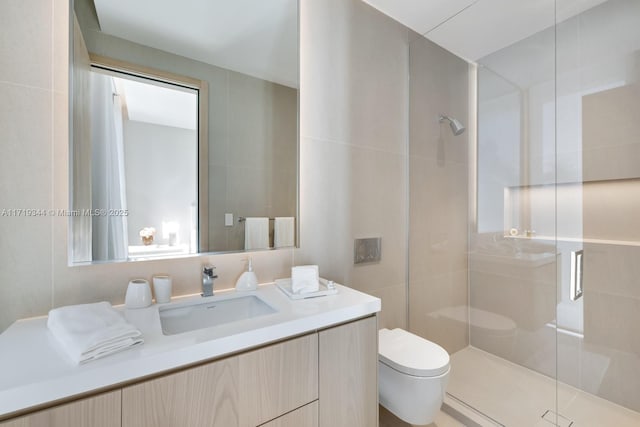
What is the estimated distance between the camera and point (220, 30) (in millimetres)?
1302

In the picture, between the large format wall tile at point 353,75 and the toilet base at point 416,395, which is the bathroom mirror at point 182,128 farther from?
the toilet base at point 416,395

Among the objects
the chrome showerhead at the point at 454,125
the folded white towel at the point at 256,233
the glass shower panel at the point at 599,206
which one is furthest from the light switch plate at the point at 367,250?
the glass shower panel at the point at 599,206

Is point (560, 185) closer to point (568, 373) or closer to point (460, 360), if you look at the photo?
point (568, 373)

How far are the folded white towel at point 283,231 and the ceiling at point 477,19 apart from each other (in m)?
1.38

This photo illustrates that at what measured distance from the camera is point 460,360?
1986 millimetres

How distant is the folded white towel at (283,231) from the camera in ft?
4.75

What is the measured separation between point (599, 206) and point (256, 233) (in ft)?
6.05

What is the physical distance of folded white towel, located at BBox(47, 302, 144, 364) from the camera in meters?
0.69

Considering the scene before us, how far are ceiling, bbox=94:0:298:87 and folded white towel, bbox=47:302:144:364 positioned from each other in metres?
0.98

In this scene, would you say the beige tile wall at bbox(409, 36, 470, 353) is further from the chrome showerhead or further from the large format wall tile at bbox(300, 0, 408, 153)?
the large format wall tile at bbox(300, 0, 408, 153)

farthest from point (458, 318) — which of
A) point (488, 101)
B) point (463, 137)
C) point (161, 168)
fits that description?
point (161, 168)

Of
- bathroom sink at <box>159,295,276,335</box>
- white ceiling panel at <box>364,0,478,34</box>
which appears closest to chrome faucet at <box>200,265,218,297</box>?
bathroom sink at <box>159,295,276,335</box>

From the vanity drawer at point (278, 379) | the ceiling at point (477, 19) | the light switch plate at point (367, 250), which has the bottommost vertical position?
the vanity drawer at point (278, 379)

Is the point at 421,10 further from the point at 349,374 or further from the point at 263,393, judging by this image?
the point at 263,393
